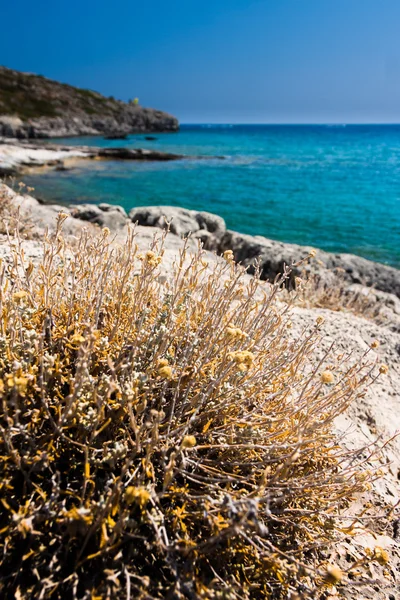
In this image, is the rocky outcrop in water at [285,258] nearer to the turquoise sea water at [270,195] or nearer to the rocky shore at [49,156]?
the turquoise sea water at [270,195]

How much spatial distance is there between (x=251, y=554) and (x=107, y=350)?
1.30 m

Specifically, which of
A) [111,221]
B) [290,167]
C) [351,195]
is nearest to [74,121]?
[290,167]

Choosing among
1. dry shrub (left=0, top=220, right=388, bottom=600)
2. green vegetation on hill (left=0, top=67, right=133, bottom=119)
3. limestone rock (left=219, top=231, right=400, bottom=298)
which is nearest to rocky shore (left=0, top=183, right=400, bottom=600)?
limestone rock (left=219, top=231, right=400, bottom=298)

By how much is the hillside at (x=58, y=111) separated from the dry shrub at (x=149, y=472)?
60283 mm

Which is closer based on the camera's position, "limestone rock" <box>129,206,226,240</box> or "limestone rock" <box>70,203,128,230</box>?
"limestone rock" <box>70,203,128,230</box>

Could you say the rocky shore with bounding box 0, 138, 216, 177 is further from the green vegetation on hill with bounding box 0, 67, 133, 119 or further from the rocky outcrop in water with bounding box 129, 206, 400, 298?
the green vegetation on hill with bounding box 0, 67, 133, 119

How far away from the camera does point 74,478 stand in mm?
1805

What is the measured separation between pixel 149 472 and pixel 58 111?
7792cm

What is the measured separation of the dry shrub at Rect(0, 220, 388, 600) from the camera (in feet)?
4.93

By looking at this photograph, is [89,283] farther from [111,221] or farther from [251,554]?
[111,221]

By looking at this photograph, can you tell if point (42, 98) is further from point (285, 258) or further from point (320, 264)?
point (320, 264)

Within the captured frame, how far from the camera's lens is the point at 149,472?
1677 millimetres

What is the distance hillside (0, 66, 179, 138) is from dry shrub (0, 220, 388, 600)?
60.3 metres

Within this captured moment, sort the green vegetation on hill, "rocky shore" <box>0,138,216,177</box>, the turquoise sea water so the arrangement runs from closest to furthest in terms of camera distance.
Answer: the turquoise sea water → "rocky shore" <box>0,138,216,177</box> → the green vegetation on hill
